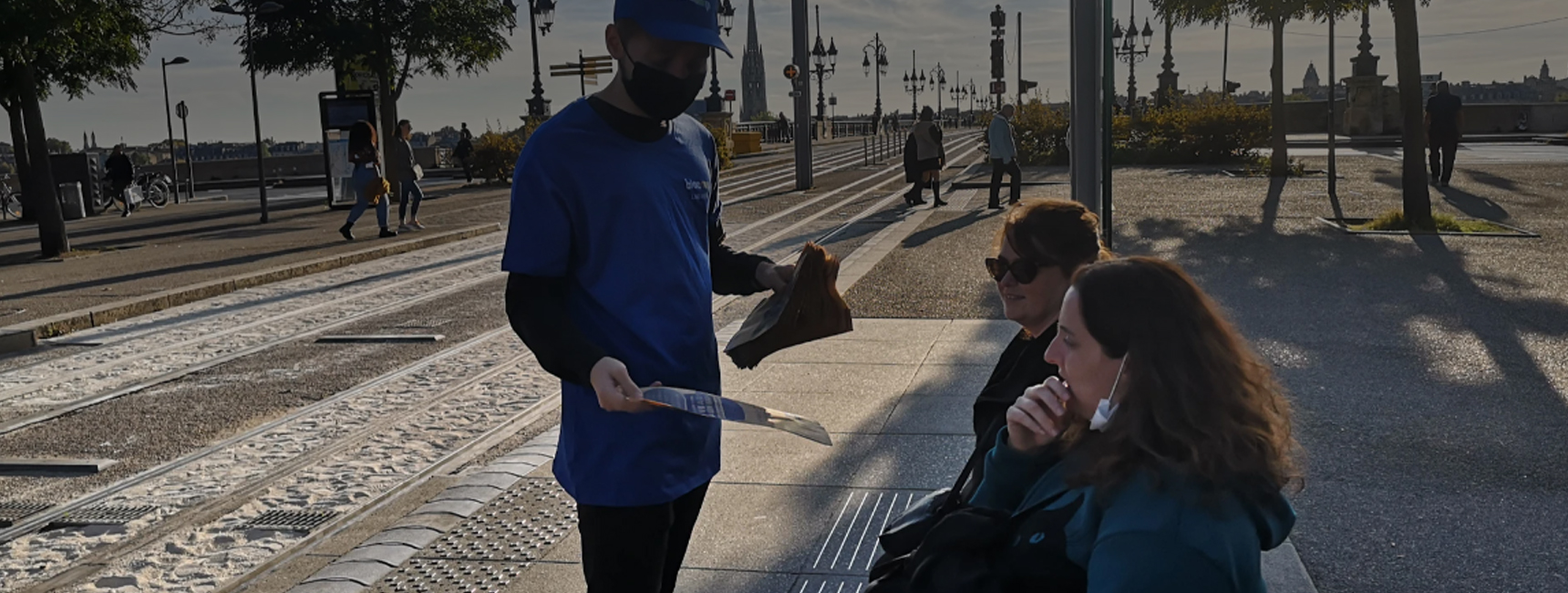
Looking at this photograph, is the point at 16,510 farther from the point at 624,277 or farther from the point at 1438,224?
the point at 1438,224

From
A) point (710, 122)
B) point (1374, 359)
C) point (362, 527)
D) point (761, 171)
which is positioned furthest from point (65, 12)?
point (710, 122)

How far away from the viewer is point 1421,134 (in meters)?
14.5

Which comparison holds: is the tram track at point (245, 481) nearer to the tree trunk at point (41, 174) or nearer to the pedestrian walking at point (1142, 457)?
the pedestrian walking at point (1142, 457)

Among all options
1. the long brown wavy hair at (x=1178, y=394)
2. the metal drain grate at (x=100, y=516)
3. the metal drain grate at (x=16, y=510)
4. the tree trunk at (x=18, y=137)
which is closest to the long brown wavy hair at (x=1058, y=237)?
the long brown wavy hair at (x=1178, y=394)

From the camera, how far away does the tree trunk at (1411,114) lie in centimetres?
1411

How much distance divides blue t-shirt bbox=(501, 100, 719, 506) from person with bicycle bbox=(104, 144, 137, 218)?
97.2 feet

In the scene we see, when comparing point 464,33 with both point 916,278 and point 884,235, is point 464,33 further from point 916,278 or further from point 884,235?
point 916,278

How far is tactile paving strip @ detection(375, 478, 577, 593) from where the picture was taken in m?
4.37

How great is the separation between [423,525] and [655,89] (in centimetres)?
291

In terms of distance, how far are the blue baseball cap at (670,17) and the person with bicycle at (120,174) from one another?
2968 centimetres

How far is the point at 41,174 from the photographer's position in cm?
1711

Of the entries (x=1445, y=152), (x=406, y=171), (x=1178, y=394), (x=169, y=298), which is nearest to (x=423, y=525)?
(x=1178, y=394)

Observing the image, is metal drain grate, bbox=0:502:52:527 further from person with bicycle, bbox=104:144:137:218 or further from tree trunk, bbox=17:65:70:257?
person with bicycle, bbox=104:144:137:218

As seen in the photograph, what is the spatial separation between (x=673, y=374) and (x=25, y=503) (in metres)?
4.42
